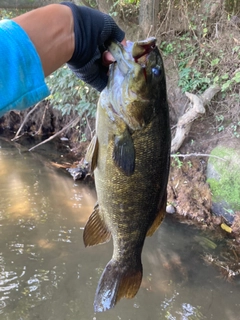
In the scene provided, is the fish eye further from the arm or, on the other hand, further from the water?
the water

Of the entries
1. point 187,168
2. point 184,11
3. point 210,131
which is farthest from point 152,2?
point 187,168

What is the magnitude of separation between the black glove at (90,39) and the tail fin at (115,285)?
3.66 ft

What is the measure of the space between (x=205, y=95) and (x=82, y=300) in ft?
12.9

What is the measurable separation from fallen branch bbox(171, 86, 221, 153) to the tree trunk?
168 cm

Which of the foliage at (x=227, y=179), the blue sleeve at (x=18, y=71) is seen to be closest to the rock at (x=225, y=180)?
the foliage at (x=227, y=179)

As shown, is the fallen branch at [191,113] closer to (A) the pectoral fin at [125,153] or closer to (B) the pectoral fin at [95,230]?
(B) the pectoral fin at [95,230]

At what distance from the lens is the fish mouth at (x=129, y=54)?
1404 mm

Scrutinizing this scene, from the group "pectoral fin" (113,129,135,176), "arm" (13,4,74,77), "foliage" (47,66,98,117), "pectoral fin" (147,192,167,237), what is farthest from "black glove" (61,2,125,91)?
"foliage" (47,66,98,117)

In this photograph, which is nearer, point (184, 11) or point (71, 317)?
point (71, 317)

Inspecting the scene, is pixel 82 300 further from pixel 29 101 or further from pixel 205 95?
pixel 205 95

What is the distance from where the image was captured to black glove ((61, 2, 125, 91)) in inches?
50.1

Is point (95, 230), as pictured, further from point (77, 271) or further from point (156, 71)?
point (77, 271)

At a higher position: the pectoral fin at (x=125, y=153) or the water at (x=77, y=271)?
the pectoral fin at (x=125, y=153)

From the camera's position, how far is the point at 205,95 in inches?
223
